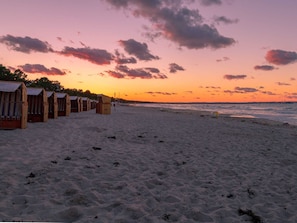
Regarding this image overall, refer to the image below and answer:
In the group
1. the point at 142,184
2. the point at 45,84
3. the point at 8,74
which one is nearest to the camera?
the point at 142,184

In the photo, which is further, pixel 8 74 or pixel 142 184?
pixel 8 74

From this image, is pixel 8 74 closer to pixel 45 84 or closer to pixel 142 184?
pixel 45 84

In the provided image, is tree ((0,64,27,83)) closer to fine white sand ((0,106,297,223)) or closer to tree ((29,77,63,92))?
tree ((29,77,63,92))

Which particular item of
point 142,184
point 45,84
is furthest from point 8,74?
point 142,184

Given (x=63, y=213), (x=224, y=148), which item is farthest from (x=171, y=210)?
(x=224, y=148)

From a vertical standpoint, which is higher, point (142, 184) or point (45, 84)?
point (45, 84)

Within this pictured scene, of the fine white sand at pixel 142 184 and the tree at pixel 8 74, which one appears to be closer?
the fine white sand at pixel 142 184

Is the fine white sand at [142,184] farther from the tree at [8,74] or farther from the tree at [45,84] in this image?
the tree at [45,84]

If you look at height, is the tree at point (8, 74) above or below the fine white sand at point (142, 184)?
above

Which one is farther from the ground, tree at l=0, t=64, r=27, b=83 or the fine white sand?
tree at l=0, t=64, r=27, b=83

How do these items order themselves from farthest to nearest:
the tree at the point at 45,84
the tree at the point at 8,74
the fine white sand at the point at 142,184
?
the tree at the point at 45,84
the tree at the point at 8,74
the fine white sand at the point at 142,184

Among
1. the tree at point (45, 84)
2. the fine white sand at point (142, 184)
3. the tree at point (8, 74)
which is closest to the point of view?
the fine white sand at point (142, 184)

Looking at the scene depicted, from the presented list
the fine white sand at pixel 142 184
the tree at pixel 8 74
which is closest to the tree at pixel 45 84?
the tree at pixel 8 74

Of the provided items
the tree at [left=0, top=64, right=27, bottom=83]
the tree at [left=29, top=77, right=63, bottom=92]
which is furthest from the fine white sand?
the tree at [left=29, top=77, right=63, bottom=92]
